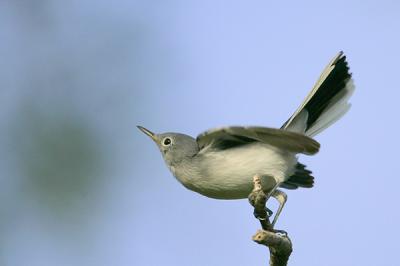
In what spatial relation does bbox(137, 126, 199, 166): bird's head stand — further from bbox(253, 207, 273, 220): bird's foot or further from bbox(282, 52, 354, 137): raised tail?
bbox(253, 207, 273, 220): bird's foot

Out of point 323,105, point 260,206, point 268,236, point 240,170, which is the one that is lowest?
point 268,236

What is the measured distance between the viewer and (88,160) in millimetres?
5875

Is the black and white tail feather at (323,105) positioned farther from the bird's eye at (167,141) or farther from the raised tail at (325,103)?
the bird's eye at (167,141)

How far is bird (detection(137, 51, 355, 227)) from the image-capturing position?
16.0 feet

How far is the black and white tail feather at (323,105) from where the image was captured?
5562 mm

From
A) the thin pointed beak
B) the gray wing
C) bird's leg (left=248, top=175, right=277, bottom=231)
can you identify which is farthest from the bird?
bird's leg (left=248, top=175, right=277, bottom=231)

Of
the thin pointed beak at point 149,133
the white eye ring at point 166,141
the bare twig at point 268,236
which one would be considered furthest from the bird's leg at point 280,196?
the thin pointed beak at point 149,133

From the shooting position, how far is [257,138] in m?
4.88

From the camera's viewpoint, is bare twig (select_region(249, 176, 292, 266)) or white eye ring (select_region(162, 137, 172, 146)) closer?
bare twig (select_region(249, 176, 292, 266))

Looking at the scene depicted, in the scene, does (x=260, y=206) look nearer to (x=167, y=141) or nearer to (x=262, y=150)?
(x=262, y=150)

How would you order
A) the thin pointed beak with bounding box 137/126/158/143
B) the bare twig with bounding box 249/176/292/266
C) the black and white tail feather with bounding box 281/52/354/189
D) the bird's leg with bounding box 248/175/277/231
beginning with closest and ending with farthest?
the bare twig with bounding box 249/176/292/266
the bird's leg with bounding box 248/175/277/231
the black and white tail feather with bounding box 281/52/354/189
the thin pointed beak with bounding box 137/126/158/143

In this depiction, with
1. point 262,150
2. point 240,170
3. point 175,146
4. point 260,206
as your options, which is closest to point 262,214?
point 260,206

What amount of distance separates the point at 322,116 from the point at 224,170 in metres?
1.02

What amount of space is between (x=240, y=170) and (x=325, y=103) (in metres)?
1.04
